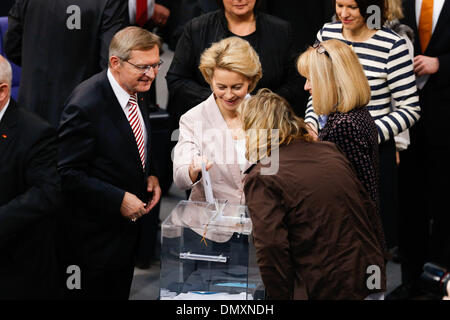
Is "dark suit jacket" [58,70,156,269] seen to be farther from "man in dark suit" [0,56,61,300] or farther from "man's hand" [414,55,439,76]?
"man's hand" [414,55,439,76]

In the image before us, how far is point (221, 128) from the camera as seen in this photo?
10.6 ft

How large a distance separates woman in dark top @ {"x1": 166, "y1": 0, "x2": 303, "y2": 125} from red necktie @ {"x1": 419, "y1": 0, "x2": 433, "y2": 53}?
0.77m

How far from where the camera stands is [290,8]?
4805 mm

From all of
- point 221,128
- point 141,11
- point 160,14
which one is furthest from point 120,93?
point 160,14

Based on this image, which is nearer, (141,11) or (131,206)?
(131,206)

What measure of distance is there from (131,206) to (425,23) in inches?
80.0

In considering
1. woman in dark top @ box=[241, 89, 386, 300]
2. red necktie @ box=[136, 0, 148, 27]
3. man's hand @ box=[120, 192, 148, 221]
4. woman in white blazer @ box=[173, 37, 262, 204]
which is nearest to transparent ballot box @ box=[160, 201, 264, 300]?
woman in dark top @ box=[241, 89, 386, 300]

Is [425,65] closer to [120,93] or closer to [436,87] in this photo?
[436,87]

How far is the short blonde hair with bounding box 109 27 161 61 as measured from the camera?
3195mm

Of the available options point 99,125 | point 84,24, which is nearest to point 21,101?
point 84,24

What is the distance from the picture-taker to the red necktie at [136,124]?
3.31m

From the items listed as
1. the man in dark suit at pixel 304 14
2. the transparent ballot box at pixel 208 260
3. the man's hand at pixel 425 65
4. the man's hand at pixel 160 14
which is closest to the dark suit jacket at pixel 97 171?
the transparent ballot box at pixel 208 260

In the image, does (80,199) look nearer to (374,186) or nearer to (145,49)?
(145,49)

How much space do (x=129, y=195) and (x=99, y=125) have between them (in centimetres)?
33
